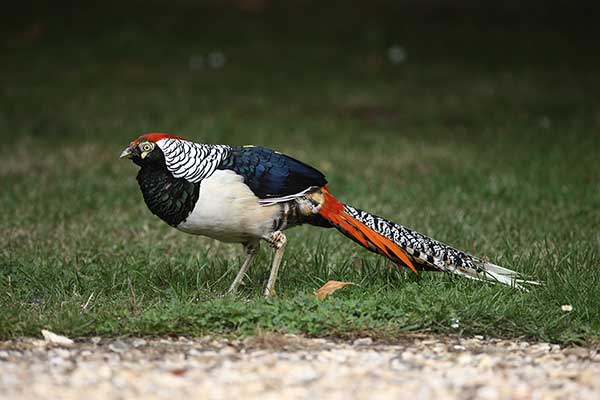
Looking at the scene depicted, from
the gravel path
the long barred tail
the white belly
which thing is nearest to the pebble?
the gravel path

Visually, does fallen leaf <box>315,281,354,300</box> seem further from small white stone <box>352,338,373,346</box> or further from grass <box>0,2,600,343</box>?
small white stone <box>352,338,373,346</box>

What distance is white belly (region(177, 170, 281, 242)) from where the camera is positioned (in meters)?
4.71

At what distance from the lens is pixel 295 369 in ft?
12.5

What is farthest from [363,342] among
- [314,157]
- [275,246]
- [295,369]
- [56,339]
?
[314,157]

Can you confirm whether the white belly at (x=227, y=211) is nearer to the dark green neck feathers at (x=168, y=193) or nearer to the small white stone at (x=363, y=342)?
the dark green neck feathers at (x=168, y=193)

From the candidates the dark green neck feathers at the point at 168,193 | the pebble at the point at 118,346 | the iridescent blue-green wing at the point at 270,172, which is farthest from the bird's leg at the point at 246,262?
the pebble at the point at 118,346

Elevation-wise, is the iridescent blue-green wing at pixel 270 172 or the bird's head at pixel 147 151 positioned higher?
the bird's head at pixel 147 151

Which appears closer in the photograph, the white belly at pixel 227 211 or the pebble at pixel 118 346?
the pebble at pixel 118 346

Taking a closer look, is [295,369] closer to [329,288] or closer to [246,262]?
[329,288]

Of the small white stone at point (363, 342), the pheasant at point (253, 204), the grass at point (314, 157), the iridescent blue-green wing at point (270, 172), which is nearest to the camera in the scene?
the small white stone at point (363, 342)

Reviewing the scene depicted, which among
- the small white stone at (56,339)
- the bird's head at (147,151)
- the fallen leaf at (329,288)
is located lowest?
the small white stone at (56,339)

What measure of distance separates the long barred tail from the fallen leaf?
0.25m

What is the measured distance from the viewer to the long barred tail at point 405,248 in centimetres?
502

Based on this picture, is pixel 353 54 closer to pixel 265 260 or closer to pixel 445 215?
pixel 445 215
